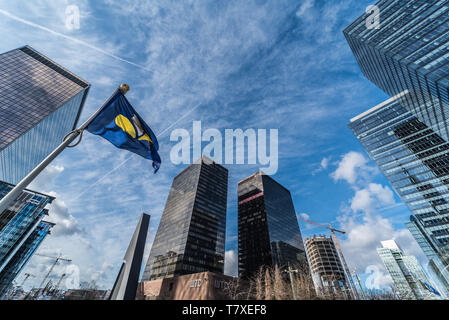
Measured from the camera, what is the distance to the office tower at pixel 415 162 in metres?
65.9

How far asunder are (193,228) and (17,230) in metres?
80.0

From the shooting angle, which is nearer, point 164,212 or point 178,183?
point 164,212

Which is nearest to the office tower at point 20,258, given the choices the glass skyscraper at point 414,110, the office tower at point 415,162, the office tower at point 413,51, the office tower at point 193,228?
the office tower at point 193,228

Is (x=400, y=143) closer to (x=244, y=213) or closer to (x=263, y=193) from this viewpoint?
(x=263, y=193)

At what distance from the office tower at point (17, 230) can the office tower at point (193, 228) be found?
59111 mm

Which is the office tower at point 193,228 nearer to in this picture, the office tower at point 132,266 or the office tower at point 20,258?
the office tower at point 132,266

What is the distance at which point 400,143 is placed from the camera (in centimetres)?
8450

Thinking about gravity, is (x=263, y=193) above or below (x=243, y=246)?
above

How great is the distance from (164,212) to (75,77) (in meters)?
81.3

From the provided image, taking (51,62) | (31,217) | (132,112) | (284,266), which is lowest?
(132,112)

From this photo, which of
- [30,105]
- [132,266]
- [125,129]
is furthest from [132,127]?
[30,105]

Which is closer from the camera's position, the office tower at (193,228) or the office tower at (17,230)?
the office tower at (193,228)
